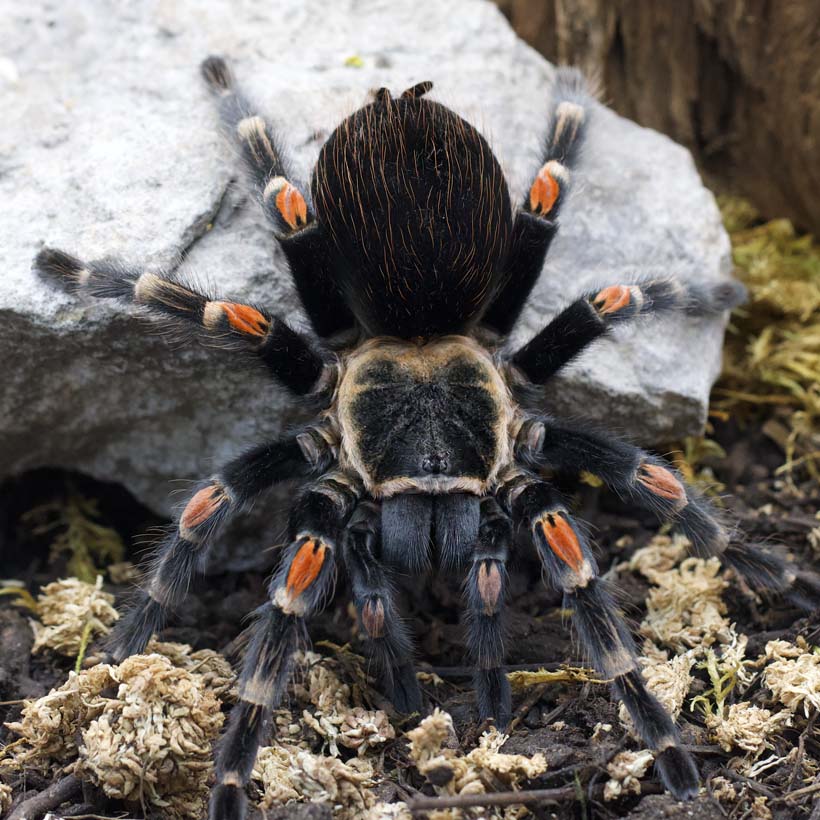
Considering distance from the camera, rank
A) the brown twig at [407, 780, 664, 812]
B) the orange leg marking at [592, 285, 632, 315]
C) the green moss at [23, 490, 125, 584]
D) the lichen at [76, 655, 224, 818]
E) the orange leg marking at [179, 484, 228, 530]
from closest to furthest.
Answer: the brown twig at [407, 780, 664, 812] → the lichen at [76, 655, 224, 818] → the orange leg marking at [179, 484, 228, 530] → the orange leg marking at [592, 285, 632, 315] → the green moss at [23, 490, 125, 584]

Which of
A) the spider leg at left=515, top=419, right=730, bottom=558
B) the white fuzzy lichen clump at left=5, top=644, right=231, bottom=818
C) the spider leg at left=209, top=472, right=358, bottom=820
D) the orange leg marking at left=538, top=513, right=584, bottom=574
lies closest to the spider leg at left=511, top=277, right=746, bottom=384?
the spider leg at left=515, top=419, right=730, bottom=558

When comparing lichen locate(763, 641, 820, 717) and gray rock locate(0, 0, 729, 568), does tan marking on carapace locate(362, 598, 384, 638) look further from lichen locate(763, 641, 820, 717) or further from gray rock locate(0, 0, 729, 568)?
lichen locate(763, 641, 820, 717)

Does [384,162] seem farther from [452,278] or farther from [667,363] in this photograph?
[667,363]

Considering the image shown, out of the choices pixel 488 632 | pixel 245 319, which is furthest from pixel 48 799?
pixel 245 319

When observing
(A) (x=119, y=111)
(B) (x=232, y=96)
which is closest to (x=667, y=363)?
(B) (x=232, y=96)

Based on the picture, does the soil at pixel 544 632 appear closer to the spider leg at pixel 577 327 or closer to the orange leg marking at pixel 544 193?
the spider leg at pixel 577 327

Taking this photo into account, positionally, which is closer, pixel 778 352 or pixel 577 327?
pixel 577 327

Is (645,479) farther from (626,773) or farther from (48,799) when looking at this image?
(48,799)
